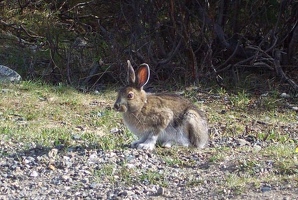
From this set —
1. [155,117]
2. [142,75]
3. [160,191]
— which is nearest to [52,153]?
[155,117]

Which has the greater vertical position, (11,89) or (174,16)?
(174,16)

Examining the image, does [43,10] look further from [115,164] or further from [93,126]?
[115,164]

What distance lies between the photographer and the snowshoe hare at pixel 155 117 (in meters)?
7.22

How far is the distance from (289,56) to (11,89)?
422cm

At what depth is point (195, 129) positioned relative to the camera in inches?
291

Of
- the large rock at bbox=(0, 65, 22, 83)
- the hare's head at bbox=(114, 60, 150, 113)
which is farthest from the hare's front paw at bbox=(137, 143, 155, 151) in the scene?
the large rock at bbox=(0, 65, 22, 83)

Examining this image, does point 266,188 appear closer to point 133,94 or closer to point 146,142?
point 146,142

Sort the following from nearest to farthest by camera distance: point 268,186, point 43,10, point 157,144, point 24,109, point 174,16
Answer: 1. point 268,186
2. point 157,144
3. point 24,109
4. point 174,16
5. point 43,10

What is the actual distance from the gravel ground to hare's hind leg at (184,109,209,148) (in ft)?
1.00

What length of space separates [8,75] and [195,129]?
14.5 feet

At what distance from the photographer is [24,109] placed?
30.9 ft

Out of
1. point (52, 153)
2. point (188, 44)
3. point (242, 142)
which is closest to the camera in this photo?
point (52, 153)

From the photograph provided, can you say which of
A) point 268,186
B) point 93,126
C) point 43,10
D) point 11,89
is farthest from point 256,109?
point 43,10

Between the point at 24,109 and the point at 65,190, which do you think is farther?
the point at 24,109
